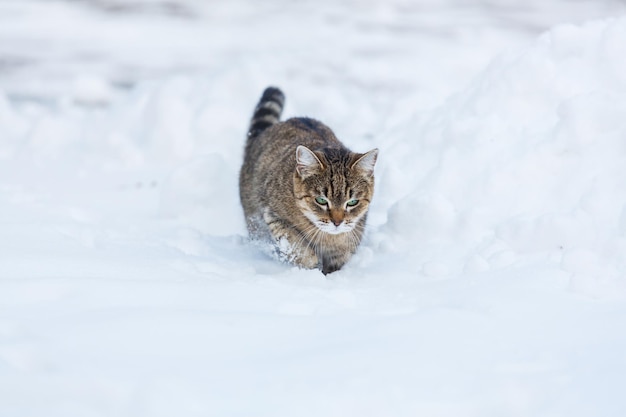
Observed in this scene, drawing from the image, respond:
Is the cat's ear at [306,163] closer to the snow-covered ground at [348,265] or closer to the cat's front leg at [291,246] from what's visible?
the cat's front leg at [291,246]

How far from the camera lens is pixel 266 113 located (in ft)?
18.9

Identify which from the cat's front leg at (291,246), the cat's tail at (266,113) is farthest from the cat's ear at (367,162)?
the cat's tail at (266,113)

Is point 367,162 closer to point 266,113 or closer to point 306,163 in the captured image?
point 306,163

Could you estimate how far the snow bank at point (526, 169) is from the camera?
3.80 metres

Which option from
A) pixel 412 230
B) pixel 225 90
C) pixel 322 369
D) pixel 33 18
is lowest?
pixel 33 18

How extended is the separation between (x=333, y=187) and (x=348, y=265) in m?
0.50

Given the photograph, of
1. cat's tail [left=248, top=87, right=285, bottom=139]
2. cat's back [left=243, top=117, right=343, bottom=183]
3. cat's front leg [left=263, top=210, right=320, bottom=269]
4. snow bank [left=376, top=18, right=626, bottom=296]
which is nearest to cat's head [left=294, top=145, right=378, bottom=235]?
cat's front leg [left=263, top=210, right=320, bottom=269]

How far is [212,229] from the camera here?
5.49 meters

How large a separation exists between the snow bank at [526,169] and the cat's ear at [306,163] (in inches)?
24.2

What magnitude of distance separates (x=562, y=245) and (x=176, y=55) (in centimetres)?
828

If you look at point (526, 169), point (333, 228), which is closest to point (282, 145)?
point (333, 228)

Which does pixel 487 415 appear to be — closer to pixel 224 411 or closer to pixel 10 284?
pixel 224 411

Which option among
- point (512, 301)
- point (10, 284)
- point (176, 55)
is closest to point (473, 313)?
point (512, 301)

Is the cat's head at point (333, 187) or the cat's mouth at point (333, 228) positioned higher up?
the cat's head at point (333, 187)
